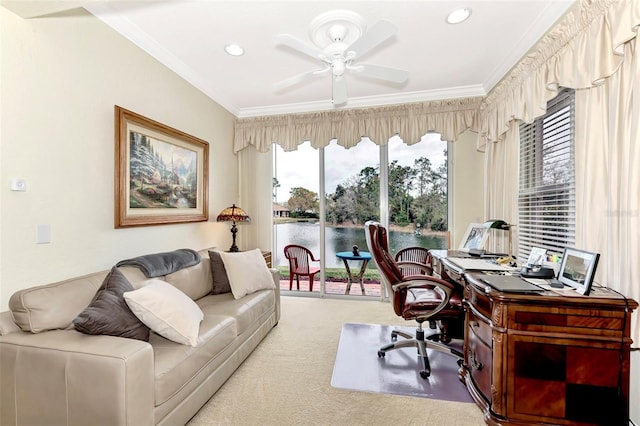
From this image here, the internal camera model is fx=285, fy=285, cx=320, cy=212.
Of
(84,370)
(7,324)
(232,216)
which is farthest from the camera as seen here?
(232,216)

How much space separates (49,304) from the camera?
1563 mm

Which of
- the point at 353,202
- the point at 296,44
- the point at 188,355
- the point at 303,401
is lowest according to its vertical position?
the point at 303,401

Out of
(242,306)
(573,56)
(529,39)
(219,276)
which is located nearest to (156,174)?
(219,276)

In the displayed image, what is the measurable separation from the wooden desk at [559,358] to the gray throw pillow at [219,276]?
Result: 2288 mm

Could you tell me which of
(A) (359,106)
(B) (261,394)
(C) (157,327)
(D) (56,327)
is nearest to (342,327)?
(B) (261,394)

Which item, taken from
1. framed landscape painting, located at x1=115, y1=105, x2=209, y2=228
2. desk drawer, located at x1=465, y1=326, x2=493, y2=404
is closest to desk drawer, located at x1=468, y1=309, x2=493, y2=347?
desk drawer, located at x1=465, y1=326, x2=493, y2=404

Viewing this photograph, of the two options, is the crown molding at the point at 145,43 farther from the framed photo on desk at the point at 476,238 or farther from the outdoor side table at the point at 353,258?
the framed photo on desk at the point at 476,238

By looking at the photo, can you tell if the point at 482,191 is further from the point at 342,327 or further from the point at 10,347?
the point at 10,347

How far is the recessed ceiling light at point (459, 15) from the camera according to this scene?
223 cm

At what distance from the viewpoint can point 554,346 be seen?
1.54 m

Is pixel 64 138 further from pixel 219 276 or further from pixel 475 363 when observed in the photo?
pixel 475 363

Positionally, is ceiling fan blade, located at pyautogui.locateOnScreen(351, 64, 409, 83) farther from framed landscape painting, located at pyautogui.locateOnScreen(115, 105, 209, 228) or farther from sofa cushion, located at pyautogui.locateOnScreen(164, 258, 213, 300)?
sofa cushion, located at pyautogui.locateOnScreen(164, 258, 213, 300)

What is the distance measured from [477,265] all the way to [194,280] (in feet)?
8.09

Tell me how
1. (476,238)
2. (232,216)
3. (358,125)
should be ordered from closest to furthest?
1. (476,238)
2. (232,216)
3. (358,125)
